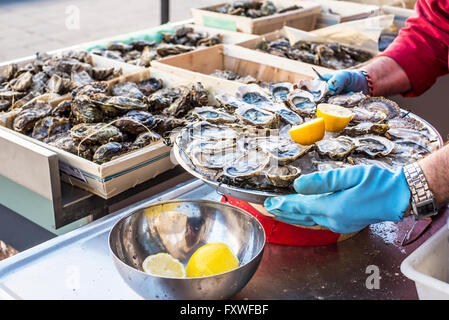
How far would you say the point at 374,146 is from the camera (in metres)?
1.53

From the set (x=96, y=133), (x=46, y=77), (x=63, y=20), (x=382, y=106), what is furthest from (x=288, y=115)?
(x=63, y=20)

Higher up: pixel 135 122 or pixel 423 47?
pixel 423 47

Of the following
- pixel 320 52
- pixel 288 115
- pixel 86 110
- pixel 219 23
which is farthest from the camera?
pixel 219 23

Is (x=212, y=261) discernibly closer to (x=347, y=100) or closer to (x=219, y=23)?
(x=347, y=100)

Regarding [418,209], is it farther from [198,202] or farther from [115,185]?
[115,185]

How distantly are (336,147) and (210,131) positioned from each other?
15.3 inches

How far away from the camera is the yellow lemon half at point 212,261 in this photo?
1275 millimetres

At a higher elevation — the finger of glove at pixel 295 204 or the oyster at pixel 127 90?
the finger of glove at pixel 295 204

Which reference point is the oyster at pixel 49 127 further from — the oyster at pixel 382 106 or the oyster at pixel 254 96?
the oyster at pixel 382 106

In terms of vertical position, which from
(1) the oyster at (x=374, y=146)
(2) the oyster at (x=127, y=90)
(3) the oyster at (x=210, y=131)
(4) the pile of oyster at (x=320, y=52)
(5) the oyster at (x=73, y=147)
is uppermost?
(1) the oyster at (x=374, y=146)

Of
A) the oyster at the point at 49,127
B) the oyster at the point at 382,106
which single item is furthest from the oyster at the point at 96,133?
the oyster at the point at 382,106

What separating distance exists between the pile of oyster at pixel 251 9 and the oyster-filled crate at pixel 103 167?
1.99 metres

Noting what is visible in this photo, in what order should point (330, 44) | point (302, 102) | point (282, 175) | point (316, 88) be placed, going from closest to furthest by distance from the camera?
point (282, 175) → point (302, 102) → point (316, 88) → point (330, 44)

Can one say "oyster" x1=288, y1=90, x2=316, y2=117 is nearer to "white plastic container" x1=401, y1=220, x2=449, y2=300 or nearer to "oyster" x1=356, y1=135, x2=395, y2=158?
"oyster" x1=356, y1=135, x2=395, y2=158
